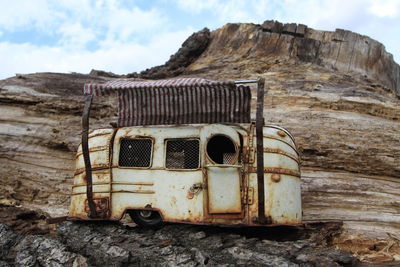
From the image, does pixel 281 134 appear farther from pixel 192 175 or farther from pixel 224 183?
pixel 192 175

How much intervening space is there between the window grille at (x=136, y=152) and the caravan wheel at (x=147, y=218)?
0.75 metres

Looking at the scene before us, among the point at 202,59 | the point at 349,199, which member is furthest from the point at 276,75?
the point at 349,199

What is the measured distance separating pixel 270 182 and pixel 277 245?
91 cm

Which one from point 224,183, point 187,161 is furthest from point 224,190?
point 187,161

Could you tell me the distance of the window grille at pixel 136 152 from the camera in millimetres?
7133

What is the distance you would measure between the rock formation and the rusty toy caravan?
207 cm

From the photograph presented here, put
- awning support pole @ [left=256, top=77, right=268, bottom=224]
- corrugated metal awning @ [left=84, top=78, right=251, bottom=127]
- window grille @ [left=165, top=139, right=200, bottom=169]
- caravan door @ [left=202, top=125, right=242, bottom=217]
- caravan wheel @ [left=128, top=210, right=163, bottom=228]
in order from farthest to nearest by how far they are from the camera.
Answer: caravan wheel @ [left=128, top=210, right=163, bottom=228] < corrugated metal awning @ [left=84, top=78, right=251, bottom=127] < window grille @ [left=165, top=139, right=200, bottom=169] < caravan door @ [left=202, top=125, right=242, bottom=217] < awning support pole @ [left=256, top=77, right=268, bottom=224]

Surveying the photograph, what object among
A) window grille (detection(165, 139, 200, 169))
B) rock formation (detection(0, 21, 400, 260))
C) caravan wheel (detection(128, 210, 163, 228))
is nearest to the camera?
window grille (detection(165, 139, 200, 169))

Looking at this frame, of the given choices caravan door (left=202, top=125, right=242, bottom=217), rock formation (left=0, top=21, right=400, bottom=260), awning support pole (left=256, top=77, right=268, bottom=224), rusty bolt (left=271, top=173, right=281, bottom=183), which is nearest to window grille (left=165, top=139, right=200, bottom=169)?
caravan door (left=202, top=125, right=242, bottom=217)

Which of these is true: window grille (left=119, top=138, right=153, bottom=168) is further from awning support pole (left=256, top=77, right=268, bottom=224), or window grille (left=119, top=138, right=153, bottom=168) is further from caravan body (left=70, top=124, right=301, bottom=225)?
awning support pole (left=256, top=77, right=268, bottom=224)

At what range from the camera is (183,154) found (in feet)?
22.8

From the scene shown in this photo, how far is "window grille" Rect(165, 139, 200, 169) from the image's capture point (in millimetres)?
6879

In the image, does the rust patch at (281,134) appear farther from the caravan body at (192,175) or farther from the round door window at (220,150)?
the round door window at (220,150)

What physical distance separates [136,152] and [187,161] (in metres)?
0.89
